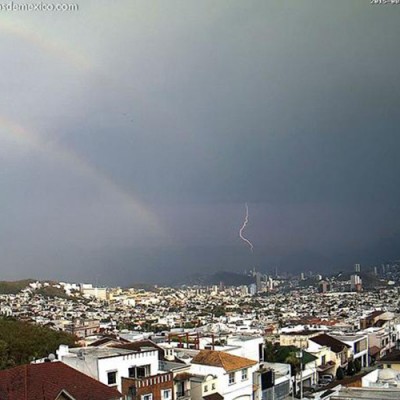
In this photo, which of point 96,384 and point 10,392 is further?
point 96,384

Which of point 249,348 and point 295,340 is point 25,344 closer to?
point 249,348

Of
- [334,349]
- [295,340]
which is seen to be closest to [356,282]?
[295,340]

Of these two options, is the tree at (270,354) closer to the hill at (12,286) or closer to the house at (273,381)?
the house at (273,381)

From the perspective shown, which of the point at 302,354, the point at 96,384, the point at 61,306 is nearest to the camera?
the point at 96,384

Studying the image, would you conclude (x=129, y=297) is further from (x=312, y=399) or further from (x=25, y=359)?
(x=312, y=399)

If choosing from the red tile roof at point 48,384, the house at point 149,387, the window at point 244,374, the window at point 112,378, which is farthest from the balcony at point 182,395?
the red tile roof at point 48,384

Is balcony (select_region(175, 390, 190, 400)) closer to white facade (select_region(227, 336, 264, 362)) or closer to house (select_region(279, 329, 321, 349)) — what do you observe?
white facade (select_region(227, 336, 264, 362))

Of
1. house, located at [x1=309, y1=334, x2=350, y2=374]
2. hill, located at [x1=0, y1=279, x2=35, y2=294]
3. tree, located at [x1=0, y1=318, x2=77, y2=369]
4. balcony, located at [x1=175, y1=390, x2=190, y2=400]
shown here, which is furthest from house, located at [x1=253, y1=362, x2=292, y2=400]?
hill, located at [x1=0, y1=279, x2=35, y2=294]

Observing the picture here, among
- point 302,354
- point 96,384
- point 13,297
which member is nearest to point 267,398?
point 302,354
